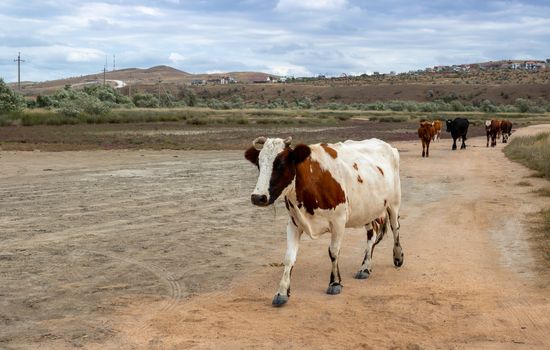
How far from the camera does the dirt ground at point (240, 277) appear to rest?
6.49 meters

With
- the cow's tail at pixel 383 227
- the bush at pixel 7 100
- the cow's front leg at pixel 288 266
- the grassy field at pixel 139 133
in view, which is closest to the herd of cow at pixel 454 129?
the grassy field at pixel 139 133

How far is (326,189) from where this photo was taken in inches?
301

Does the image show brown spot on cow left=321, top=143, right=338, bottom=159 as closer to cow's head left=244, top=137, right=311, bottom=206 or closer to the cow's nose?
cow's head left=244, top=137, right=311, bottom=206

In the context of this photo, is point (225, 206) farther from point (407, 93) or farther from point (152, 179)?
point (407, 93)

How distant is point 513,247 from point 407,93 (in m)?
121

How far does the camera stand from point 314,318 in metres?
6.93

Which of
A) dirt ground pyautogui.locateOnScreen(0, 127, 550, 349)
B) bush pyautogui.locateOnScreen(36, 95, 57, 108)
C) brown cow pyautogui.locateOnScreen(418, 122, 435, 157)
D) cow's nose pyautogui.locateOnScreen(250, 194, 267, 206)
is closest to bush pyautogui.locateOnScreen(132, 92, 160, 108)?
bush pyautogui.locateOnScreen(36, 95, 57, 108)

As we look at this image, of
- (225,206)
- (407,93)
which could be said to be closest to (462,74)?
(407,93)

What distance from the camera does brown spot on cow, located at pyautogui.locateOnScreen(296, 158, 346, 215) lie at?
7.50 m

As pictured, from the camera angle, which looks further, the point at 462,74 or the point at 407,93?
the point at 462,74

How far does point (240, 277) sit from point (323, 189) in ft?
5.93

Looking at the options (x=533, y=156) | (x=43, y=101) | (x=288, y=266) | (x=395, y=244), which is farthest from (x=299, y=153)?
(x=43, y=101)

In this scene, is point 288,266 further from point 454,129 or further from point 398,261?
point 454,129

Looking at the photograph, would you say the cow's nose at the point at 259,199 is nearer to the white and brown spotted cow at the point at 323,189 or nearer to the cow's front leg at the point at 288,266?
the white and brown spotted cow at the point at 323,189
